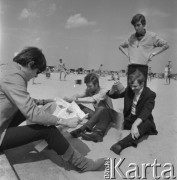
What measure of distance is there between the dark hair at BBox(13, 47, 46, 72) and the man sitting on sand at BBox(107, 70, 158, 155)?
66.1 inches

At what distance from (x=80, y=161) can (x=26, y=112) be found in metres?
0.81

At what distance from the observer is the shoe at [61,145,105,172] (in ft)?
10.6

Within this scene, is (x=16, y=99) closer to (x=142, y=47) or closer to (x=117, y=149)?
(x=117, y=149)

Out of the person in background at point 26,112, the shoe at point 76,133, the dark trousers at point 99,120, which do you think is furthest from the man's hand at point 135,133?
the person in background at point 26,112

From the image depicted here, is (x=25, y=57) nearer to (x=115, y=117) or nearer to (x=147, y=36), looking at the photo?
(x=115, y=117)

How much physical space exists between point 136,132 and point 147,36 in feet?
6.01

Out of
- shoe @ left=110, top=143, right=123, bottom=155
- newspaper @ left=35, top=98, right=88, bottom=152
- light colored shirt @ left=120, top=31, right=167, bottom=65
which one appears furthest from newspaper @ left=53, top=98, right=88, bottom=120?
light colored shirt @ left=120, top=31, right=167, bottom=65

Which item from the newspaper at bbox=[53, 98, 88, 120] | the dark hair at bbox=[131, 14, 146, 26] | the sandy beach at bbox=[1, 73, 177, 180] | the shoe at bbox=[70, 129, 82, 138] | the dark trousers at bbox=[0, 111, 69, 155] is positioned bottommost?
the sandy beach at bbox=[1, 73, 177, 180]

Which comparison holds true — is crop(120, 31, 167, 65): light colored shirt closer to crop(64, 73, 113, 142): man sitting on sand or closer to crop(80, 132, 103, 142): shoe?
crop(64, 73, 113, 142): man sitting on sand

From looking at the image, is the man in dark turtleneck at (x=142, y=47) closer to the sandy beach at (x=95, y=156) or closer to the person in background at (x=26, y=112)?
the sandy beach at (x=95, y=156)

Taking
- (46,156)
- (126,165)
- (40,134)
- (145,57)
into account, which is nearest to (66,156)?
(40,134)

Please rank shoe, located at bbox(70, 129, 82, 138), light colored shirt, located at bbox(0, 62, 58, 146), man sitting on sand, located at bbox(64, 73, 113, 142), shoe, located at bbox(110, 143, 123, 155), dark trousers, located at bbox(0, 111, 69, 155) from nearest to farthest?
light colored shirt, located at bbox(0, 62, 58, 146)
dark trousers, located at bbox(0, 111, 69, 155)
shoe, located at bbox(110, 143, 123, 155)
man sitting on sand, located at bbox(64, 73, 113, 142)
shoe, located at bbox(70, 129, 82, 138)

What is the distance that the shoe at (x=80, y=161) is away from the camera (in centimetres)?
324

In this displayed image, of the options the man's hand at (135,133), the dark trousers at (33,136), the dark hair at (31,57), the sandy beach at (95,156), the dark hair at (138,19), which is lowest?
the sandy beach at (95,156)
